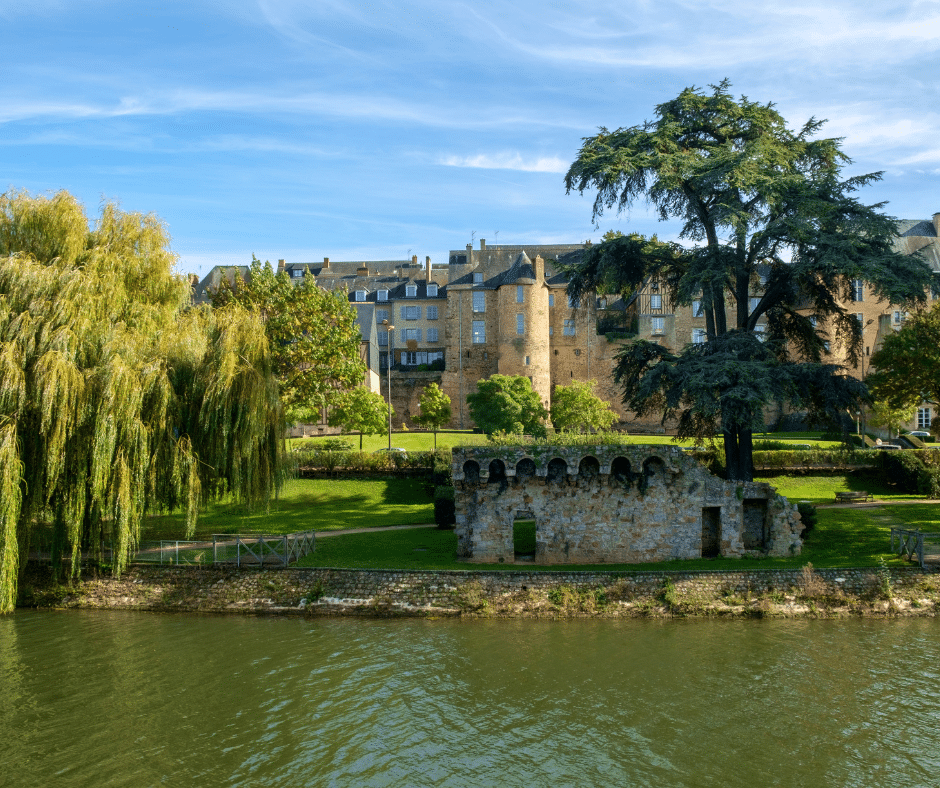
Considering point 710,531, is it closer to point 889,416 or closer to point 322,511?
point 322,511

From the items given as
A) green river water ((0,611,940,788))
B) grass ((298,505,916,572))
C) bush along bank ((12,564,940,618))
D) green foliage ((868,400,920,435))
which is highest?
green foliage ((868,400,920,435))

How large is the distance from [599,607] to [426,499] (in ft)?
47.3

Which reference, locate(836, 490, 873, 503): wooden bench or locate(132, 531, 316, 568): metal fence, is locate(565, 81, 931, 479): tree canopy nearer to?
locate(836, 490, 873, 503): wooden bench

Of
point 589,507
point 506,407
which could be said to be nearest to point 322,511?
point 589,507

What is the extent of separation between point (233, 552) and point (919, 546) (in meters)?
18.8

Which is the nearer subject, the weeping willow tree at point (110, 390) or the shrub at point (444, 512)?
the weeping willow tree at point (110, 390)

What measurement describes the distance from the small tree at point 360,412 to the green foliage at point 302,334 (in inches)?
33.9

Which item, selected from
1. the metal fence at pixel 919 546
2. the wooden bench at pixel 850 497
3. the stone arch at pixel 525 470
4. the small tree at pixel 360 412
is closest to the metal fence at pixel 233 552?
the stone arch at pixel 525 470

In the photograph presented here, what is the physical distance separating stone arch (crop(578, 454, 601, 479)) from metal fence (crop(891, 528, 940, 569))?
8809mm

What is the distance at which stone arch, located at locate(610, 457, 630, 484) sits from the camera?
24.3m

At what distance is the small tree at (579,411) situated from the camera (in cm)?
5075

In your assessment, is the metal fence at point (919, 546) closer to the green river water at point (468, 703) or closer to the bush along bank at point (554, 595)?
the bush along bank at point (554, 595)

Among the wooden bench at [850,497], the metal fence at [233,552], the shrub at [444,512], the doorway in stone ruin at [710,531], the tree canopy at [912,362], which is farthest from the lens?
the wooden bench at [850,497]

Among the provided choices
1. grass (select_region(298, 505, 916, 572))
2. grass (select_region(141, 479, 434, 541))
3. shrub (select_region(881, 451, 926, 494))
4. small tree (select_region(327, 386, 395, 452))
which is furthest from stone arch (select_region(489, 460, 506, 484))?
shrub (select_region(881, 451, 926, 494))
